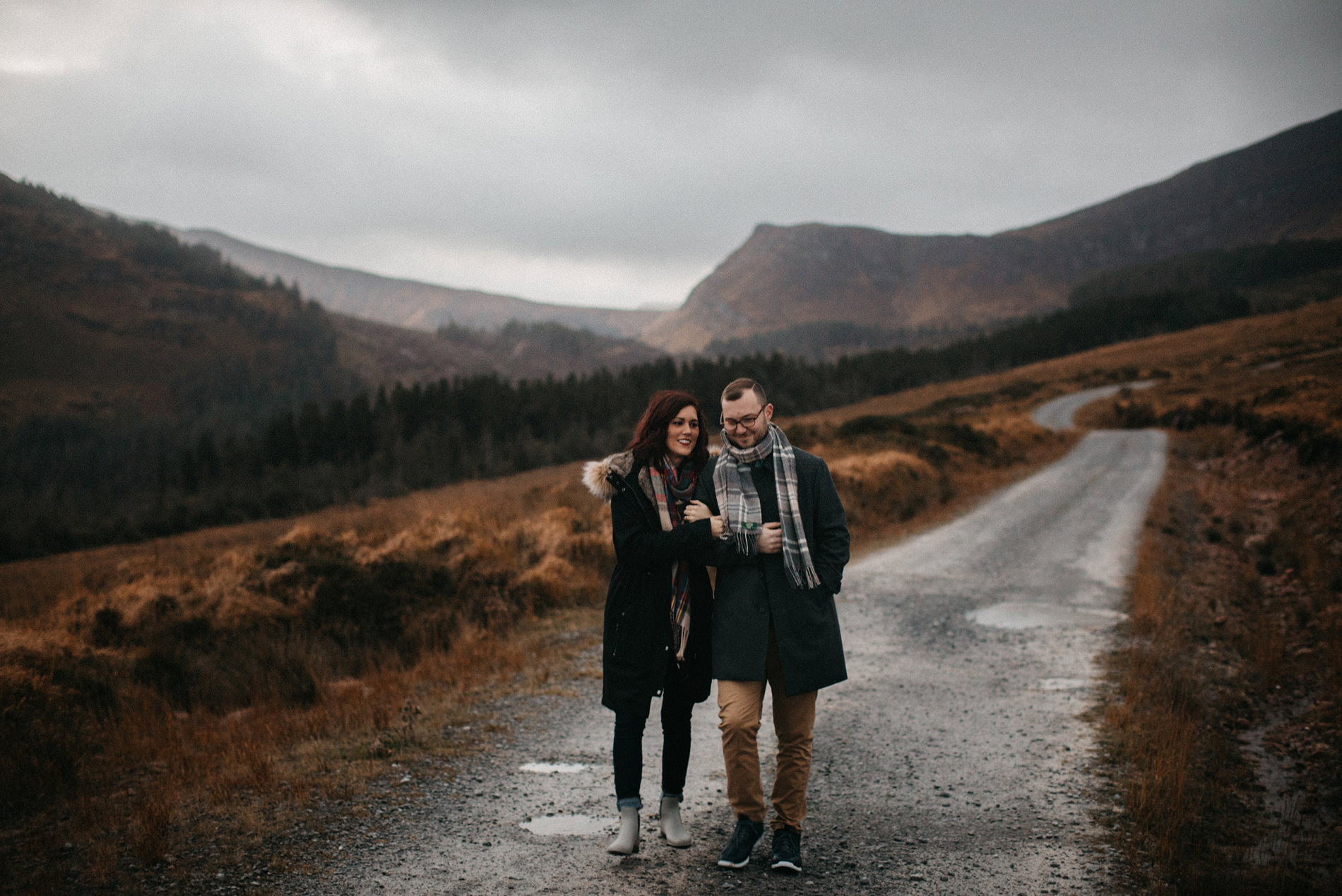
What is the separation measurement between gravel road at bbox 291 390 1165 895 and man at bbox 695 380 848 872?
1.53 feet

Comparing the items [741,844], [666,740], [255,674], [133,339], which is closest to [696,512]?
[666,740]

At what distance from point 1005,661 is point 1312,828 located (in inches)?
112

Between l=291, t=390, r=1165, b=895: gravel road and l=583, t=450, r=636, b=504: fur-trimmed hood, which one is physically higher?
l=583, t=450, r=636, b=504: fur-trimmed hood

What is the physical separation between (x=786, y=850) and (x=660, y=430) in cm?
209

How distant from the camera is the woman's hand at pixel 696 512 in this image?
3344 mm

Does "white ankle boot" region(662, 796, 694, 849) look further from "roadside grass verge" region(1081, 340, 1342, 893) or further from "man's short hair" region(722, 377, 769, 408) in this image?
"roadside grass verge" region(1081, 340, 1342, 893)

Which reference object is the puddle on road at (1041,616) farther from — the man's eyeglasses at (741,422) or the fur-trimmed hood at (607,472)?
the fur-trimmed hood at (607,472)

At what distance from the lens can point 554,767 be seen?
4.95m

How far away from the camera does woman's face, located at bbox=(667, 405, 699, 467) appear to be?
354 centimetres

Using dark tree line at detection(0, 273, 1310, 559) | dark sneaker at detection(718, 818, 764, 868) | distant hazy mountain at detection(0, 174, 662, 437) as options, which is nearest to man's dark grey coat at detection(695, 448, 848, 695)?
dark sneaker at detection(718, 818, 764, 868)

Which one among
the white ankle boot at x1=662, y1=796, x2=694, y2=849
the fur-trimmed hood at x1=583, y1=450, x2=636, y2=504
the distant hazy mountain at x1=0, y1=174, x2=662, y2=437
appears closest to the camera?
the fur-trimmed hood at x1=583, y1=450, x2=636, y2=504

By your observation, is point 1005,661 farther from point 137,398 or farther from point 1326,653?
point 137,398

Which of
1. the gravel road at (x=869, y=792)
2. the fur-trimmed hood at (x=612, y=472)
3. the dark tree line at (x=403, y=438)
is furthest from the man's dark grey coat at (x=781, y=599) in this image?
the dark tree line at (x=403, y=438)

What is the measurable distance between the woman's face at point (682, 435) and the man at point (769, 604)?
0.15 meters
